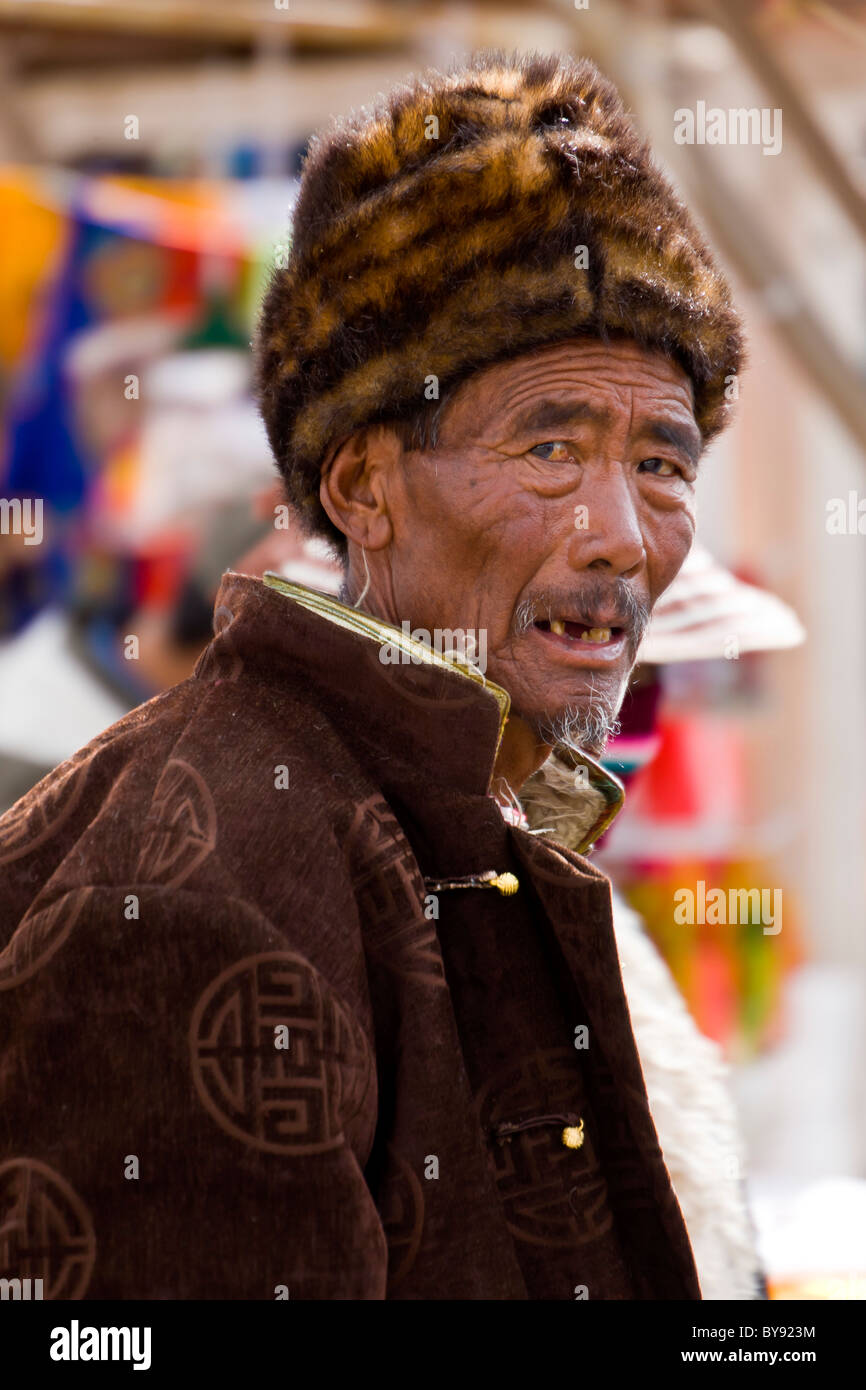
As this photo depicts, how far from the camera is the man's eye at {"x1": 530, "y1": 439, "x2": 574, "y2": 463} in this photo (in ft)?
5.39

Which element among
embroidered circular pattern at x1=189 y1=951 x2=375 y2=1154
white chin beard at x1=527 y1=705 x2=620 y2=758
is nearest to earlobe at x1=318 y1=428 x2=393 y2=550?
white chin beard at x1=527 y1=705 x2=620 y2=758

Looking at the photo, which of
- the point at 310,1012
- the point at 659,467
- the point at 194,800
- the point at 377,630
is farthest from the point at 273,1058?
the point at 659,467

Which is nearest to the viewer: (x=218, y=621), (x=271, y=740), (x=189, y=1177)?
(x=189, y=1177)

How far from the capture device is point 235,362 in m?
5.23

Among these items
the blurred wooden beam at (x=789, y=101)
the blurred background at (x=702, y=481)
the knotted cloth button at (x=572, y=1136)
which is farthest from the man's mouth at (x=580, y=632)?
the blurred wooden beam at (x=789, y=101)

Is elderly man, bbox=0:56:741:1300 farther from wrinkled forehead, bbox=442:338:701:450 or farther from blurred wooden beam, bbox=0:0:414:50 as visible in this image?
blurred wooden beam, bbox=0:0:414:50

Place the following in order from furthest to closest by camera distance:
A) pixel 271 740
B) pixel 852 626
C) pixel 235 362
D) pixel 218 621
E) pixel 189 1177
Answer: pixel 852 626
pixel 235 362
pixel 218 621
pixel 271 740
pixel 189 1177

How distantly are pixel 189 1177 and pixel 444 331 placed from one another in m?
0.90

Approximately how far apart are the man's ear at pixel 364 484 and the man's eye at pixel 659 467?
28cm

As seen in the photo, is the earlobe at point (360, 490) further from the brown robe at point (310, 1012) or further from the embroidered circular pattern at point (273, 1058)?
the embroidered circular pattern at point (273, 1058)

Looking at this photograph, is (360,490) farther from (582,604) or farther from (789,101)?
(789,101)

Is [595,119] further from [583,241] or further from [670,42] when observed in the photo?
[670,42]

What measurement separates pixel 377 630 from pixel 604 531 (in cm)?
29

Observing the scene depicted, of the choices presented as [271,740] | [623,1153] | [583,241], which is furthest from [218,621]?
[623,1153]
